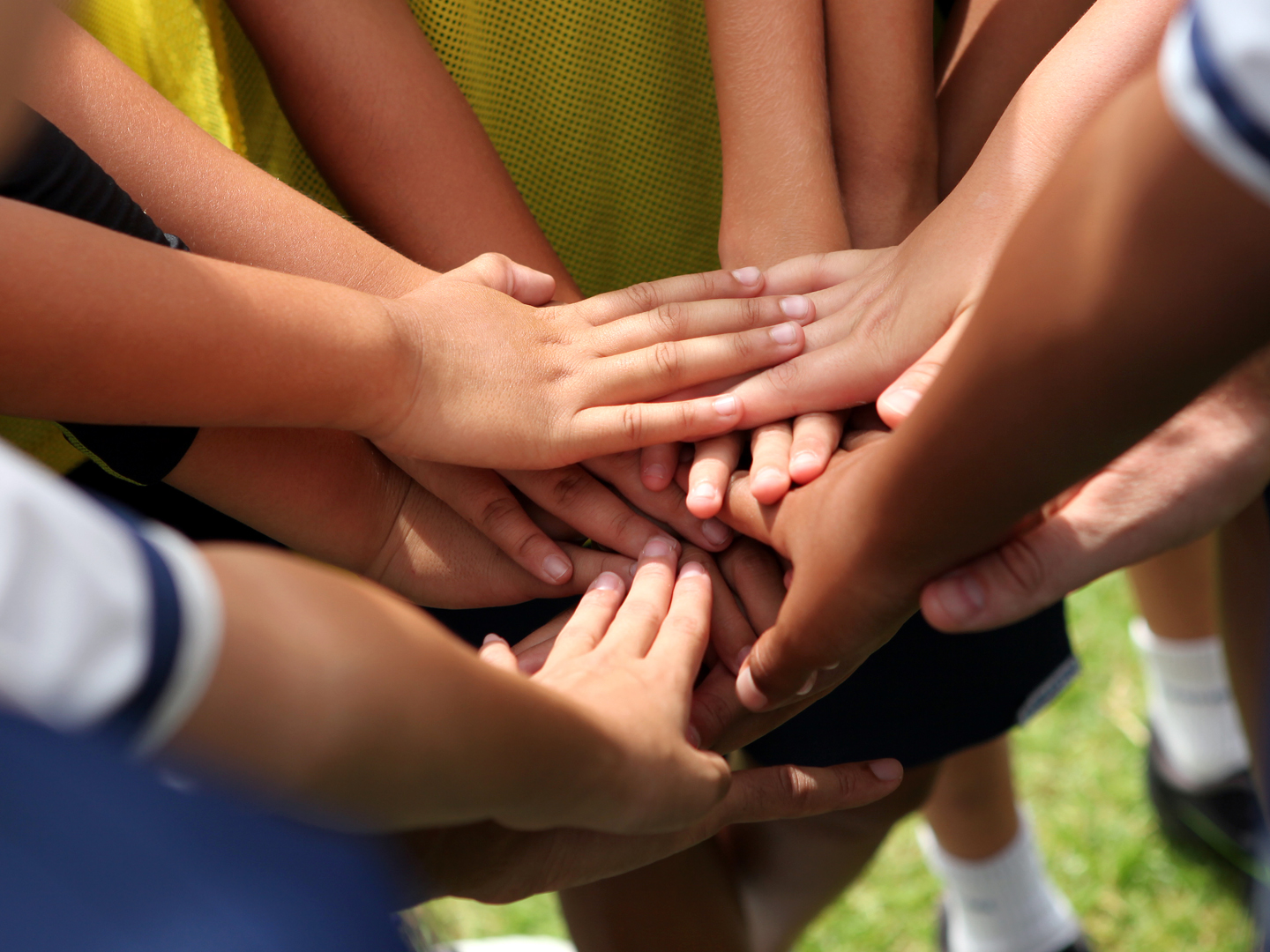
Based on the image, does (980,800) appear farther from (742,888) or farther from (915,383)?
(915,383)

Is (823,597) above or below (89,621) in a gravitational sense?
below

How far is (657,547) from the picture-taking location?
3.03 feet

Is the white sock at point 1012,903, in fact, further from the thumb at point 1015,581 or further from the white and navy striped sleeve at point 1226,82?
the white and navy striped sleeve at point 1226,82

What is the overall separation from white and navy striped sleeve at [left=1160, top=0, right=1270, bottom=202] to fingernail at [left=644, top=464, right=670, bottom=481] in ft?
1.83

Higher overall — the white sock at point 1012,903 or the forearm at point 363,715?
the forearm at point 363,715

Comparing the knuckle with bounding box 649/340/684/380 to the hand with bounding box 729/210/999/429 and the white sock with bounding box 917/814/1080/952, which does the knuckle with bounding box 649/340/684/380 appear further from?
the white sock with bounding box 917/814/1080/952

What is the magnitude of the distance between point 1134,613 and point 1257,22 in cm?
168

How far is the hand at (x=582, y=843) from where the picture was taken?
726mm

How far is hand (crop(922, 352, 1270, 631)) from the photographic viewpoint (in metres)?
0.69

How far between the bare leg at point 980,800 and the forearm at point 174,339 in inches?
38.9

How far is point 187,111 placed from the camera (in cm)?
103

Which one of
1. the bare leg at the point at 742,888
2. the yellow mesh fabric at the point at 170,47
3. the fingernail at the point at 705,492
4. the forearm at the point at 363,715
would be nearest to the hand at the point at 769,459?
the fingernail at the point at 705,492

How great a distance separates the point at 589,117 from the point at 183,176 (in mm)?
430

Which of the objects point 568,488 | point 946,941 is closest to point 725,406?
point 568,488
